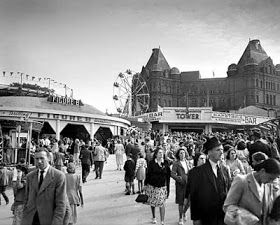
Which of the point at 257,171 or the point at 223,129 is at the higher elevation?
the point at 223,129

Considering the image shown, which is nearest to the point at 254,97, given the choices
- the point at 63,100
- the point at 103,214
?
the point at 63,100

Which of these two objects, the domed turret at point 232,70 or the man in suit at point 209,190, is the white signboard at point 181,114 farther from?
the man in suit at point 209,190

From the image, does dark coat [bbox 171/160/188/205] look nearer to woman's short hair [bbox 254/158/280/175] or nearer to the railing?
woman's short hair [bbox 254/158/280/175]

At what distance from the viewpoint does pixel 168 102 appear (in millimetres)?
78750

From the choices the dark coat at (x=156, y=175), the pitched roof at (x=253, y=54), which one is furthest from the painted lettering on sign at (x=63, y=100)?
the pitched roof at (x=253, y=54)

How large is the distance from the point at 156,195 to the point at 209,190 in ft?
10.7

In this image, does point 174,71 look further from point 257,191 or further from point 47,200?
point 257,191

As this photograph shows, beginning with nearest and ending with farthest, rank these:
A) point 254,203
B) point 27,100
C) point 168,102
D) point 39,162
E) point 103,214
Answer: point 254,203, point 39,162, point 103,214, point 27,100, point 168,102

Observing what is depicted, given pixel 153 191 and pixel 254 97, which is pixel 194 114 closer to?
pixel 254 97

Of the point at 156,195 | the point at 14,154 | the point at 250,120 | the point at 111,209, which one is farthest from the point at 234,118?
the point at 156,195

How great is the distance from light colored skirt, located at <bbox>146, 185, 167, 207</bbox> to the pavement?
604 mm

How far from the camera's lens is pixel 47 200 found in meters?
4.41

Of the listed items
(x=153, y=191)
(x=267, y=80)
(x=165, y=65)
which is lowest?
(x=153, y=191)

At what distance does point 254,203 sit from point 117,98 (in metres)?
51.6
